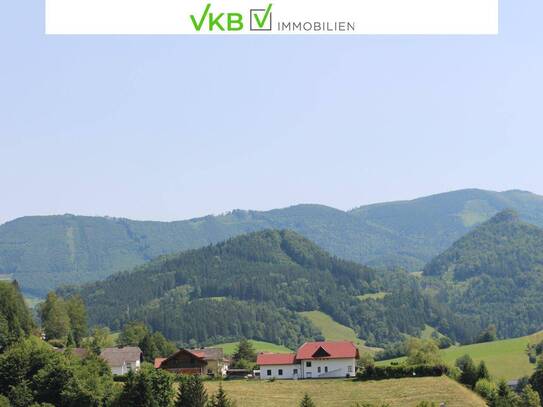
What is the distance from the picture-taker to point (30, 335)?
11681 centimetres

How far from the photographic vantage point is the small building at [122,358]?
417ft

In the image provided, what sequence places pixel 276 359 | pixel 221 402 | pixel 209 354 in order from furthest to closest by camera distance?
pixel 209 354 → pixel 276 359 → pixel 221 402

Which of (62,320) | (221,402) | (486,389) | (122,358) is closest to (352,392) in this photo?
(486,389)

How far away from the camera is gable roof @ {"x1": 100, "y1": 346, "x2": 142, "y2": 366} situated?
422 ft

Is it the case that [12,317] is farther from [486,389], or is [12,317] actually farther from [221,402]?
[486,389]

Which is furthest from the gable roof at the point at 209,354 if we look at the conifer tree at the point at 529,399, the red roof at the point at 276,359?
the conifer tree at the point at 529,399

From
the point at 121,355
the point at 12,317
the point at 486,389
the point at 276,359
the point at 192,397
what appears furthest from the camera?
the point at 121,355

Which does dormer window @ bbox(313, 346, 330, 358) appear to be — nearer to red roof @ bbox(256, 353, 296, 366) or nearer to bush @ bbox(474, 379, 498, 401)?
red roof @ bbox(256, 353, 296, 366)

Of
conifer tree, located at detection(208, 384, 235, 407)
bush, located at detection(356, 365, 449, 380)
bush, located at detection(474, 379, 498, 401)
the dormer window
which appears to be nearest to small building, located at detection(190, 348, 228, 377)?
the dormer window

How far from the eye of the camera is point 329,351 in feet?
356

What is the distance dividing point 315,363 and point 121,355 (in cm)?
3480

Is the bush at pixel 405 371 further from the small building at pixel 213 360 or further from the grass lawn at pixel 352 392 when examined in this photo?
the small building at pixel 213 360

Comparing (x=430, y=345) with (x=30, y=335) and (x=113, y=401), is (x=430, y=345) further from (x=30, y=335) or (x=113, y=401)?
(x=113, y=401)

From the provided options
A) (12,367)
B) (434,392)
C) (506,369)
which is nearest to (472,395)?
(434,392)
